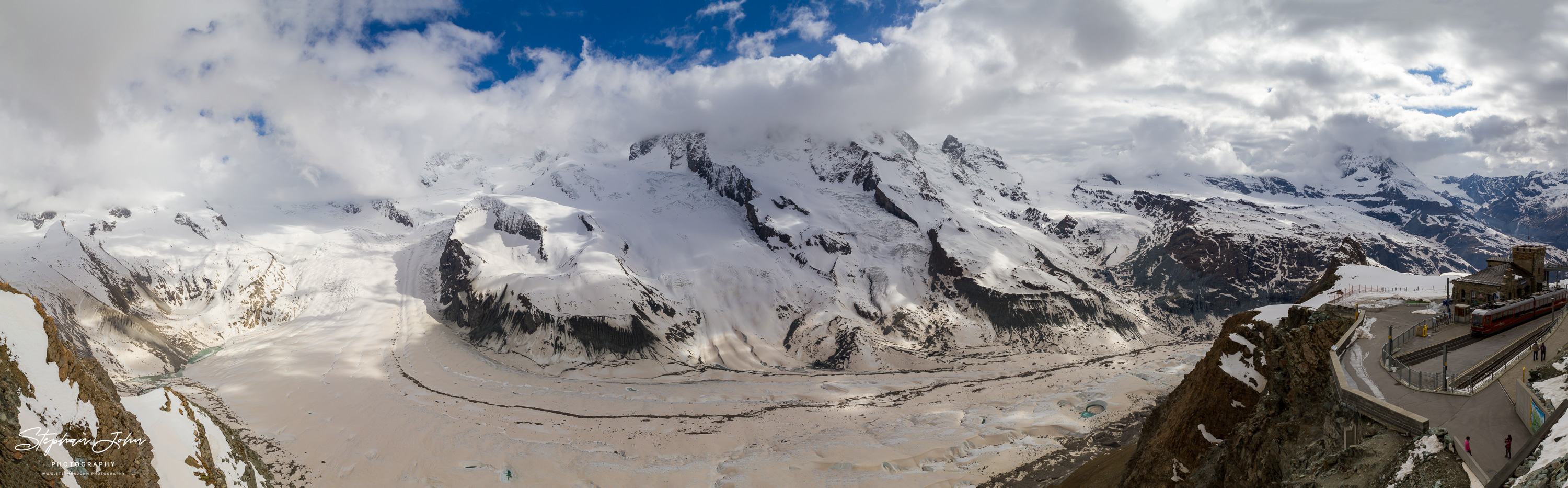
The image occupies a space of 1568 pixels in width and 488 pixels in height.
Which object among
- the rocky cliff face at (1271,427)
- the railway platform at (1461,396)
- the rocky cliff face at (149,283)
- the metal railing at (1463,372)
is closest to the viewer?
the railway platform at (1461,396)

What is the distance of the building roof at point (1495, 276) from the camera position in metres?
30.0

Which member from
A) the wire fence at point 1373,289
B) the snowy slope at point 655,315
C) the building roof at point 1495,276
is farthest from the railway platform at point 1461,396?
the snowy slope at point 655,315

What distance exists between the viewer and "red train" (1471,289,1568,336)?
79.5 ft

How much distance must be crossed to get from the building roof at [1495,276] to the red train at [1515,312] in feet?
5.17

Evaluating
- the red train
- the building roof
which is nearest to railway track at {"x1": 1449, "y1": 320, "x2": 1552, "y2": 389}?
the red train

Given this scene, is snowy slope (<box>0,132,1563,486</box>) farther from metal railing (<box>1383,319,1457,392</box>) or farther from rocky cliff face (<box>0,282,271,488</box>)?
metal railing (<box>1383,319,1457,392</box>)

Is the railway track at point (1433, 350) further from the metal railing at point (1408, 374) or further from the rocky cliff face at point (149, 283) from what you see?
the rocky cliff face at point (149, 283)

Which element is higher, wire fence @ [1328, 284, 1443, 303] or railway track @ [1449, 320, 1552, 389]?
railway track @ [1449, 320, 1552, 389]

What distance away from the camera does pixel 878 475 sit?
6259 centimetres

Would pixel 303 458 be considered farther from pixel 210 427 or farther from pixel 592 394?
pixel 210 427

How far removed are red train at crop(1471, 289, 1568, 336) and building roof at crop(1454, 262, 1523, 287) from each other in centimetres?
158

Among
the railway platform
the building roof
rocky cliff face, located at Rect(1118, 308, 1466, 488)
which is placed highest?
the building roof

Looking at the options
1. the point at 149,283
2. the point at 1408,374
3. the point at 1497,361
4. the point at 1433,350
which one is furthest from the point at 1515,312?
the point at 149,283

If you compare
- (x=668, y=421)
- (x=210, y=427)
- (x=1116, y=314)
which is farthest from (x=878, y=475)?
(x=1116, y=314)
